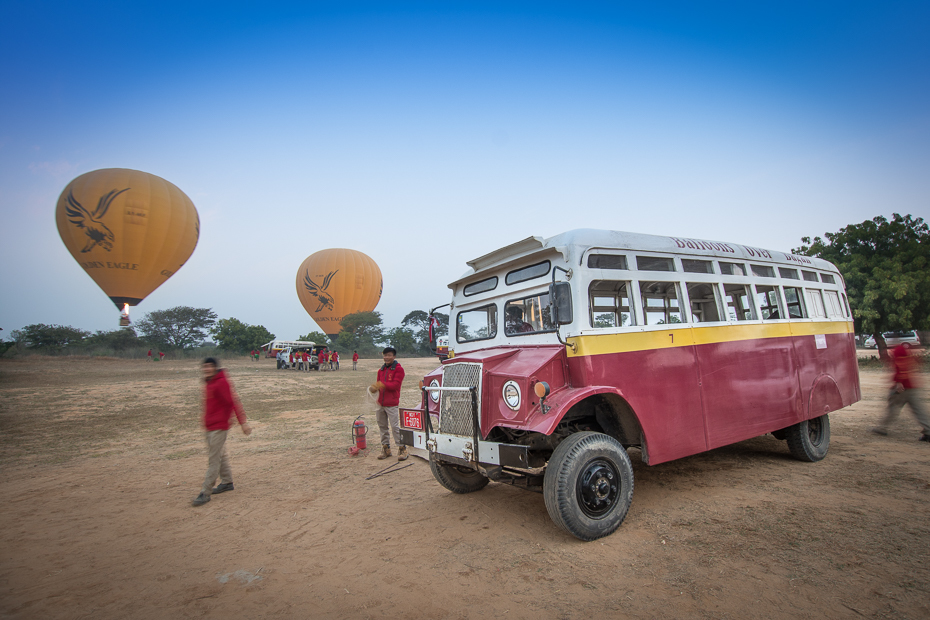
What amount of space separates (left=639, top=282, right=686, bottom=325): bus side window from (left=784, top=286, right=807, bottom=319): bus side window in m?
2.29

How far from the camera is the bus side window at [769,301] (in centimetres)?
610

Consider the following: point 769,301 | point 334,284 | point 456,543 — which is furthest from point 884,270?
point 334,284

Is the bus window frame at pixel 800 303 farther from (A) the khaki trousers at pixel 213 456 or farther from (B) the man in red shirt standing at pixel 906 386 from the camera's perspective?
(A) the khaki trousers at pixel 213 456

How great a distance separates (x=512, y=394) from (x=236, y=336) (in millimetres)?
62105

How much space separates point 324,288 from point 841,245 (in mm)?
44116

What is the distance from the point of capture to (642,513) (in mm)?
4688

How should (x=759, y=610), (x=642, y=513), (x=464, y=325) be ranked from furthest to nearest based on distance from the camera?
(x=464, y=325) < (x=642, y=513) < (x=759, y=610)

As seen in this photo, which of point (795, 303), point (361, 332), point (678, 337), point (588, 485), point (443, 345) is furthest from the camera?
point (361, 332)

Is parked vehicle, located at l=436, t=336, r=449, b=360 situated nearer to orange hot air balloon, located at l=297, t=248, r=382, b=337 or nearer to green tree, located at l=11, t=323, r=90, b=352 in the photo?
orange hot air balloon, located at l=297, t=248, r=382, b=337

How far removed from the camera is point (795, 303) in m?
6.65

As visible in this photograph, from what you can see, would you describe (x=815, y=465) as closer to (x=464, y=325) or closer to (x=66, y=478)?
(x=464, y=325)

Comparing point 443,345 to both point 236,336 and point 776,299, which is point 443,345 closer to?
point 776,299

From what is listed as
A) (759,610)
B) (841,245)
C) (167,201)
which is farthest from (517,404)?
(167,201)

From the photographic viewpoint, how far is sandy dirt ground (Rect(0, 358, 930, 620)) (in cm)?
316
